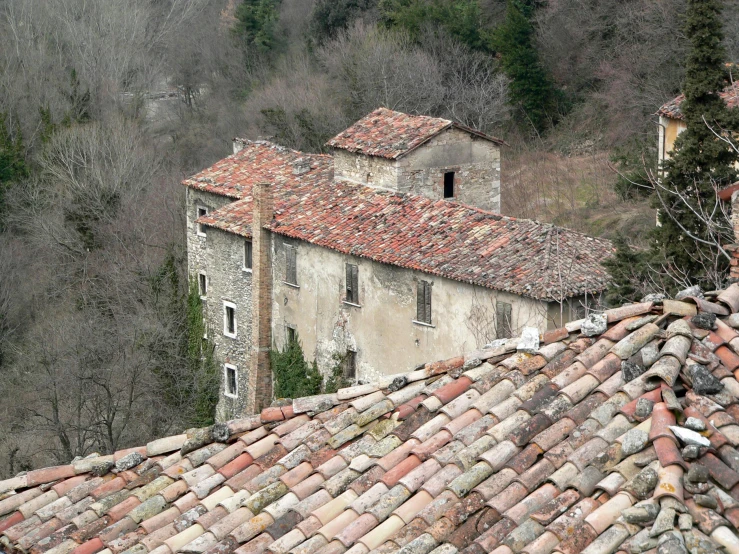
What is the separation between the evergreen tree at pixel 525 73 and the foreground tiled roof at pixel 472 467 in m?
30.4

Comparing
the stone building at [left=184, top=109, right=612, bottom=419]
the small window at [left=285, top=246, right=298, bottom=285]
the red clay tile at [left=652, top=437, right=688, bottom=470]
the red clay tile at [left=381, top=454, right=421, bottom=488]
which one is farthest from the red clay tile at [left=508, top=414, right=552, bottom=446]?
the small window at [left=285, top=246, right=298, bottom=285]

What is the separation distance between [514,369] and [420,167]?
18177 millimetres

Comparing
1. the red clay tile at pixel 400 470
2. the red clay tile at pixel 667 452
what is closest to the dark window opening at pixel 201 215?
the red clay tile at pixel 400 470

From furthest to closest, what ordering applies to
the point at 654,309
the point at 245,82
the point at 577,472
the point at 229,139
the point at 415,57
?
the point at 245,82, the point at 229,139, the point at 415,57, the point at 654,309, the point at 577,472

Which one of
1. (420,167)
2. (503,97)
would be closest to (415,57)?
(503,97)

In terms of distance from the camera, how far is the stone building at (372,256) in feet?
65.5

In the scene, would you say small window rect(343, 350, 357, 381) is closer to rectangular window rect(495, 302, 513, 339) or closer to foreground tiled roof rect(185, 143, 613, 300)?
foreground tiled roof rect(185, 143, 613, 300)

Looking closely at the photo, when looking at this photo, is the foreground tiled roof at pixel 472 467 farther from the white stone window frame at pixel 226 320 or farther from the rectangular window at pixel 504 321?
the white stone window frame at pixel 226 320

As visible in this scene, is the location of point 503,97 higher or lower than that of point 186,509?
lower

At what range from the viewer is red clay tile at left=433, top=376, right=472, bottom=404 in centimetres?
651

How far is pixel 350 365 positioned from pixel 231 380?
16.6 ft

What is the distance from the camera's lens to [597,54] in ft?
121

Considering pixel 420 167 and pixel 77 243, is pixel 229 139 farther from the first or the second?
pixel 420 167

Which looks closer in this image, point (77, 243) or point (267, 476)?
point (267, 476)
